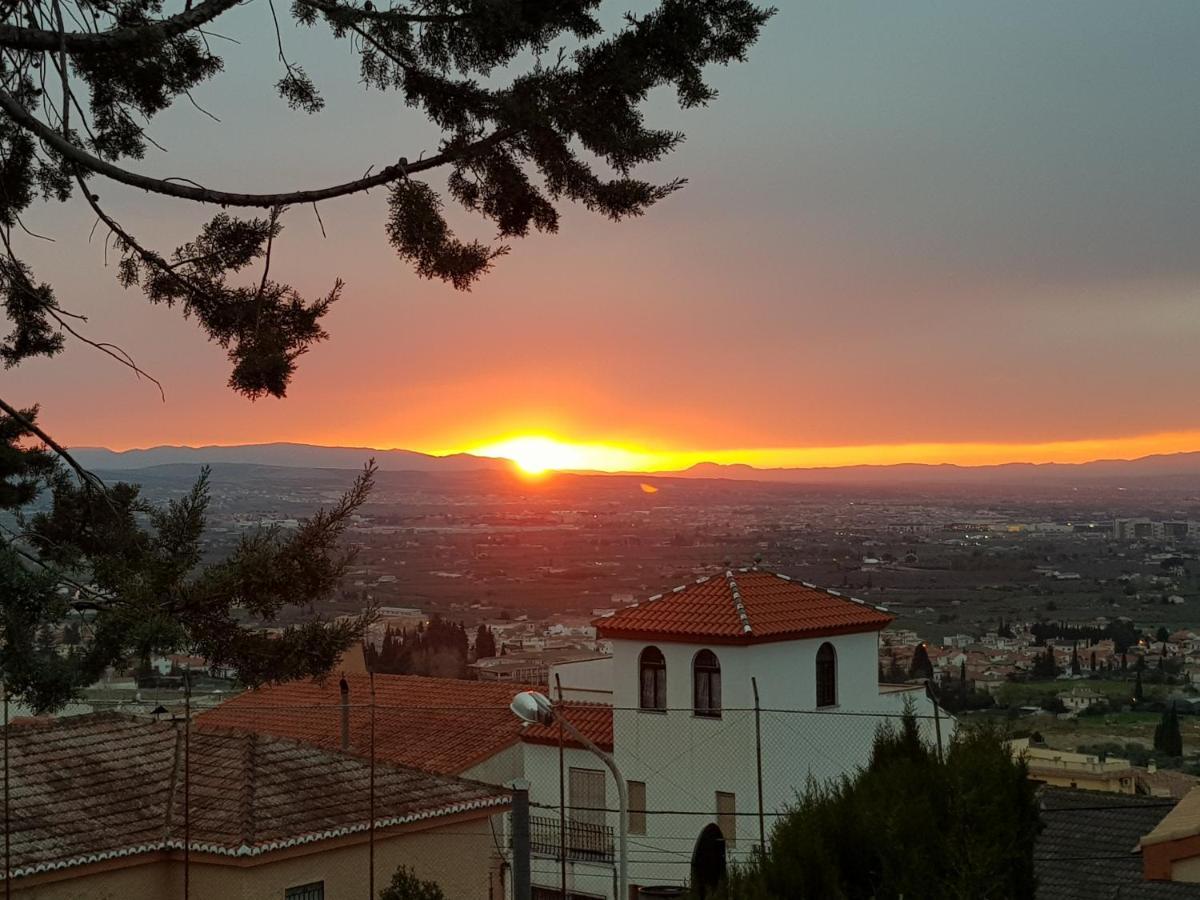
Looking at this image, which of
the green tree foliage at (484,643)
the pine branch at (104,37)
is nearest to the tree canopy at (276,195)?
the pine branch at (104,37)

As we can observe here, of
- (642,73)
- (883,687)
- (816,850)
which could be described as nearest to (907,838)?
(816,850)

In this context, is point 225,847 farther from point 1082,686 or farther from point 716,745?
point 1082,686

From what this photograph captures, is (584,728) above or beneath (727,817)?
above

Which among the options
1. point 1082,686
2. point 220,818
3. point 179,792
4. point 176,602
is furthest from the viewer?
point 1082,686

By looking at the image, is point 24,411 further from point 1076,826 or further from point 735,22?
point 1076,826

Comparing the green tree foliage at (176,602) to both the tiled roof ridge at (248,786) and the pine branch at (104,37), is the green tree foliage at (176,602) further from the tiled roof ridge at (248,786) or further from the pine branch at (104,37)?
the tiled roof ridge at (248,786)

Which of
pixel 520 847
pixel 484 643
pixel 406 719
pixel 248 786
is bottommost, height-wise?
pixel 484 643

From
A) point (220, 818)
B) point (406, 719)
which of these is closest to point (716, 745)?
point (406, 719)
